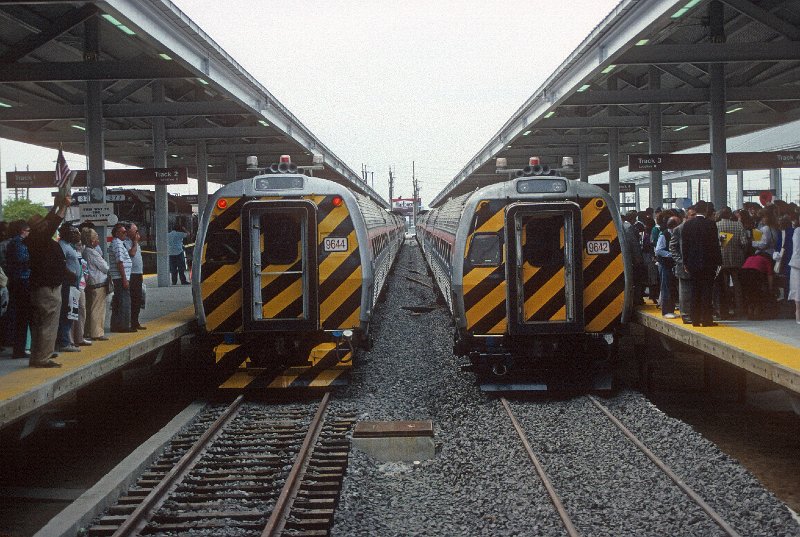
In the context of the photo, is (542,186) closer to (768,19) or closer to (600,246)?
(600,246)

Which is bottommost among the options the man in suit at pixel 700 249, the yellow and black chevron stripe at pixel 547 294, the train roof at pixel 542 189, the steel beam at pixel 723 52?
the yellow and black chevron stripe at pixel 547 294

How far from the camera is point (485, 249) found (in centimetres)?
1061

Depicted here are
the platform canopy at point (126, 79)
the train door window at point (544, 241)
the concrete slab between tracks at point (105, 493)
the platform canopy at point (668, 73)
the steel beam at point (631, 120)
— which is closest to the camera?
the concrete slab between tracks at point (105, 493)

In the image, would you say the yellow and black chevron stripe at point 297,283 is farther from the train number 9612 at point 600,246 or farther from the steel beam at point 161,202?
the steel beam at point 161,202

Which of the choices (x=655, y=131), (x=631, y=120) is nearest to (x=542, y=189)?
(x=655, y=131)

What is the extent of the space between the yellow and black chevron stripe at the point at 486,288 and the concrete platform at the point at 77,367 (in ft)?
12.7

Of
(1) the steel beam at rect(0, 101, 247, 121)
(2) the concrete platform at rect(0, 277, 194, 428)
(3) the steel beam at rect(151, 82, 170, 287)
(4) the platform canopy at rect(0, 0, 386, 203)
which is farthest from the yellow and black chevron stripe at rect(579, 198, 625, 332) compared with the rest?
(3) the steel beam at rect(151, 82, 170, 287)

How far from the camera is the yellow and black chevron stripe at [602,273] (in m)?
10.6

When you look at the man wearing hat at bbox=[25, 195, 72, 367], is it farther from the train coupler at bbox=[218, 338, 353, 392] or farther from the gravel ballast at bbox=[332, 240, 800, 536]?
the gravel ballast at bbox=[332, 240, 800, 536]

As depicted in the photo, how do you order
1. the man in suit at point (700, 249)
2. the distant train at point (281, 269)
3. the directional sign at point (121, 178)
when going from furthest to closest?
the directional sign at point (121, 178) → the distant train at point (281, 269) → the man in suit at point (700, 249)

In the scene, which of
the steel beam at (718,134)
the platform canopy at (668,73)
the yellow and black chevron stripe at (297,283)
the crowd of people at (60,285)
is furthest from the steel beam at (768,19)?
the crowd of people at (60,285)

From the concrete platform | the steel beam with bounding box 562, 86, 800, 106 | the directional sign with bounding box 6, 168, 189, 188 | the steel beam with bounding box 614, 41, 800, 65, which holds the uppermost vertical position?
the steel beam with bounding box 562, 86, 800, 106

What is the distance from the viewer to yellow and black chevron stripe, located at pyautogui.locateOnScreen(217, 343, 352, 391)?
1088 centimetres

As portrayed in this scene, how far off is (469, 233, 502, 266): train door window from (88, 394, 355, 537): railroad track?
2423 mm
